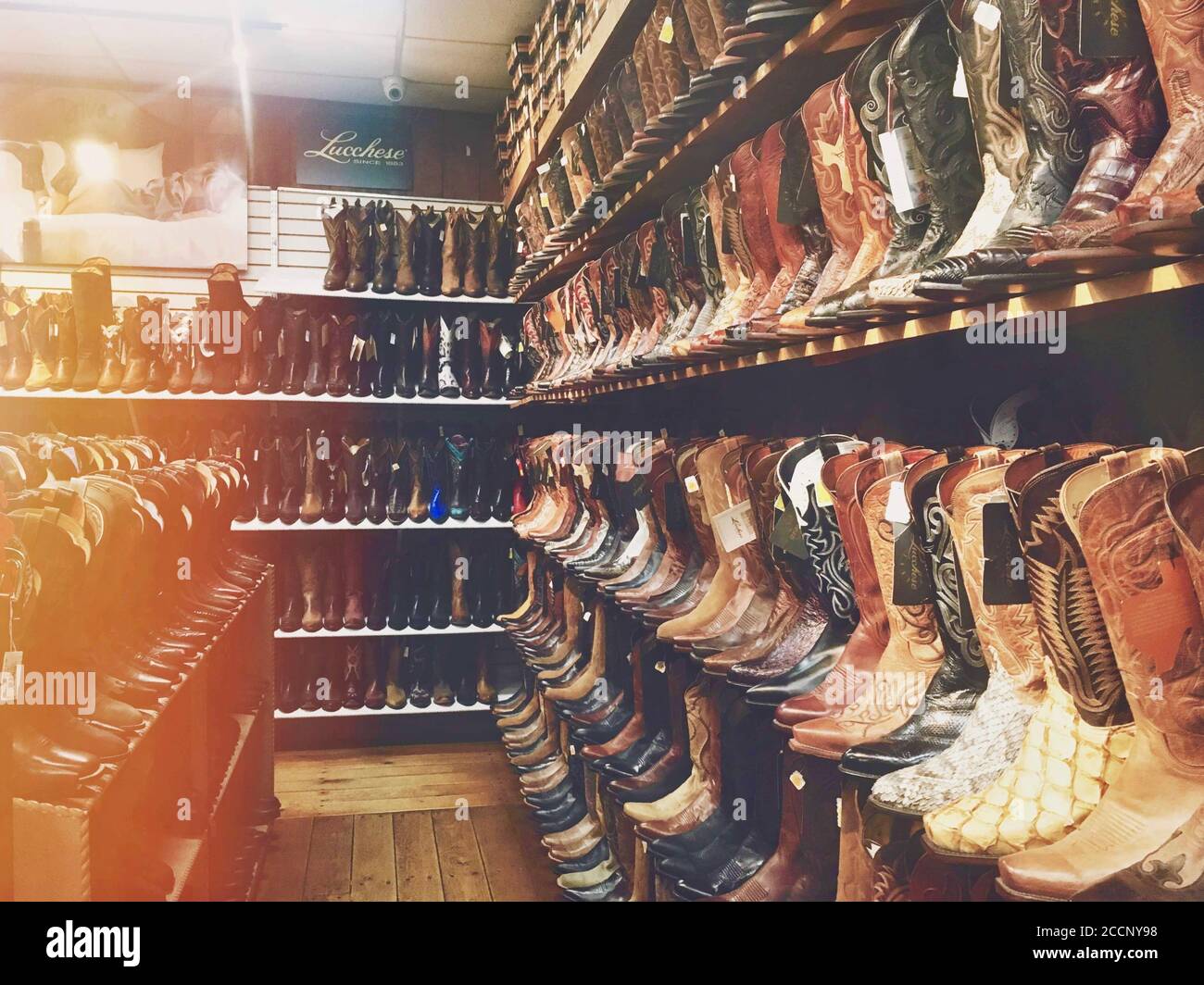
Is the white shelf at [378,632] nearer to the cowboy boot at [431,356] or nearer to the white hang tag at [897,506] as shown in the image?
the cowboy boot at [431,356]

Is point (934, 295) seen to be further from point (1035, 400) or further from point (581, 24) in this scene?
point (581, 24)

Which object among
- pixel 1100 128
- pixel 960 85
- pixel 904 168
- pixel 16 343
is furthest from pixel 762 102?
pixel 16 343

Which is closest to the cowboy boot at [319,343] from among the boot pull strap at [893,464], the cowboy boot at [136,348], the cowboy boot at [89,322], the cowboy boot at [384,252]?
the cowboy boot at [384,252]

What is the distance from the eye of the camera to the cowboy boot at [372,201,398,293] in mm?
5285

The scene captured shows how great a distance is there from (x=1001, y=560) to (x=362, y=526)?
428cm

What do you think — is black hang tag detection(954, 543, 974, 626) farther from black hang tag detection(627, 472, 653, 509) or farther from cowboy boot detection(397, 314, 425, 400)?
cowboy boot detection(397, 314, 425, 400)

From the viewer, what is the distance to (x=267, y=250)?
5.69 meters

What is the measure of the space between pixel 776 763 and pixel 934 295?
1.24m

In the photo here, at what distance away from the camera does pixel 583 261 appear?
4340 millimetres

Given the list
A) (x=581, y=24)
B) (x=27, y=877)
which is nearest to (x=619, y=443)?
(x=581, y=24)

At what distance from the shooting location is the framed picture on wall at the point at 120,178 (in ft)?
17.9

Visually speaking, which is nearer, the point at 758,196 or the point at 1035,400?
the point at 1035,400

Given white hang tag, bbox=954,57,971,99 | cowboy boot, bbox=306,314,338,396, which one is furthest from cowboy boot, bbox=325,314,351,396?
white hang tag, bbox=954,57,971,99

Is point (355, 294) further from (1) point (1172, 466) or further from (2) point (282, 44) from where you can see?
(1) point (1172, 466)
